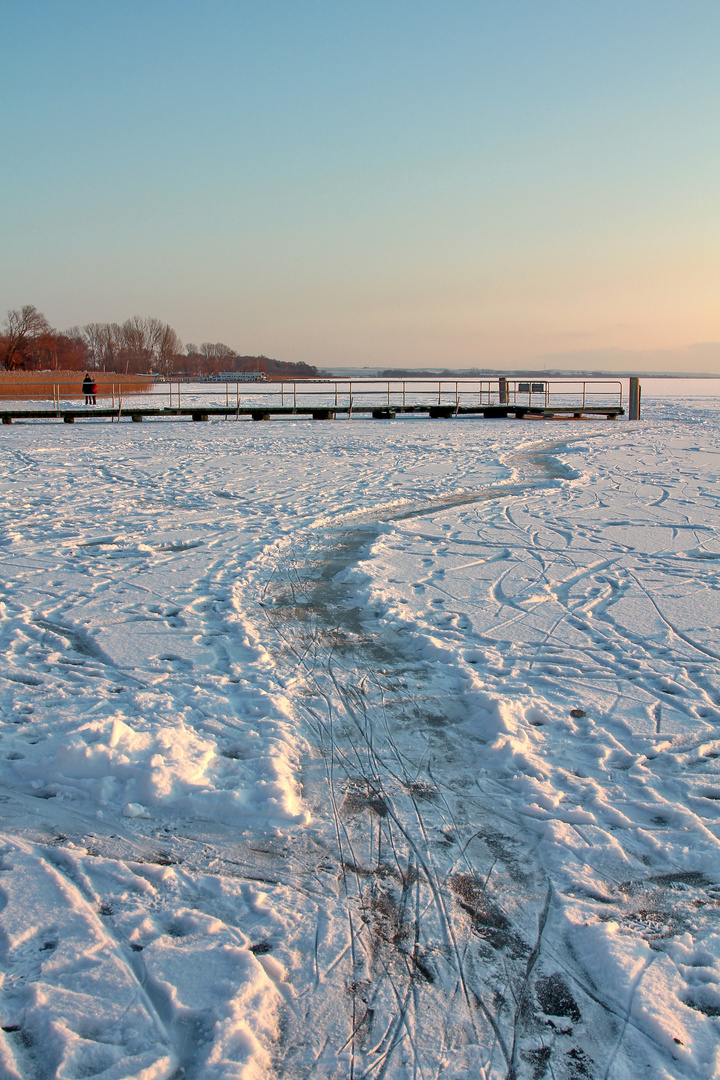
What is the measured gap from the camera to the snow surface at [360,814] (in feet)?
7.02

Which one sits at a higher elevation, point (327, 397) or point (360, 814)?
point (327, 397)

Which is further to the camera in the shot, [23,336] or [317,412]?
[23,336]

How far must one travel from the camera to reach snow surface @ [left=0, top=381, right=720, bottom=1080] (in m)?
2.14

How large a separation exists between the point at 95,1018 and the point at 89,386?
37.3m

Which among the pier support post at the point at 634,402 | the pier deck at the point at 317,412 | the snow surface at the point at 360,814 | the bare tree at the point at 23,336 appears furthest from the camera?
the bare tree at the point at 23,336

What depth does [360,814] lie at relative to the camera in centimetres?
320

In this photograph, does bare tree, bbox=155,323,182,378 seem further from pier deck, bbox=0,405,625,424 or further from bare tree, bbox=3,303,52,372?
pier deck, bbox=0,405,625,424

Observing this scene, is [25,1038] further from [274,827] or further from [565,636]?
[565,636]

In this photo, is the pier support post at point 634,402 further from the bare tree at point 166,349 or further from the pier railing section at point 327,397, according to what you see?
the bare tree at point 166,349

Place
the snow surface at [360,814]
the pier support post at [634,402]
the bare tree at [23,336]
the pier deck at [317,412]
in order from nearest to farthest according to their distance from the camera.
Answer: the snow surface at [360,814] < the pier deck at [317,412] < the pier support post at [634,402] < the bare tree at [23,336]

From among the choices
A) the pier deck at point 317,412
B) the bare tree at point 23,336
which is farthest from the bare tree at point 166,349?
the pier deck at point 317,412

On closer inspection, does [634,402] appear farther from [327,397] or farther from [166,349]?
[166,349]

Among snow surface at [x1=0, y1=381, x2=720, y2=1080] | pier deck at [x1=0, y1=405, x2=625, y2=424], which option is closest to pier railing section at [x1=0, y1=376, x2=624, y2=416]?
pier deck at [x1=0, y1=405, x2=625, y2=424]

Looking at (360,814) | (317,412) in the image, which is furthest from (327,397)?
(360,814)
